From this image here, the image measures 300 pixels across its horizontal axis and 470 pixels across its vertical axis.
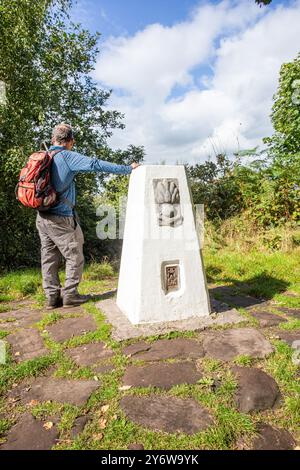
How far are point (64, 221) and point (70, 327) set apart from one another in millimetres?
1234

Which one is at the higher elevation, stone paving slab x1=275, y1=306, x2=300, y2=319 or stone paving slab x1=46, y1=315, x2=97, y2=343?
stone paving slab x1=46, y1=315, x2=97, y2=343

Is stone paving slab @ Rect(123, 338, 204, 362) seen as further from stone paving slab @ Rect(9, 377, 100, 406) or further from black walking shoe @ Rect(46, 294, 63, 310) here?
black walking shoe @ Rect(46, 294, 63, 310)

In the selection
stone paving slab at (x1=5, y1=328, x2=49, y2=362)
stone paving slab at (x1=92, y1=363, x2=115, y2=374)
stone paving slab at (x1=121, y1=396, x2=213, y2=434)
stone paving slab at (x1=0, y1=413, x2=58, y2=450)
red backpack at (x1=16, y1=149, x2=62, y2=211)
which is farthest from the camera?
red backpack at (x1=16, y1=149, x2=62, y2=211)

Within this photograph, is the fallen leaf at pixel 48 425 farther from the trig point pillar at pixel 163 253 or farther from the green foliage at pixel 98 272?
the green foliage at pixel 98 272

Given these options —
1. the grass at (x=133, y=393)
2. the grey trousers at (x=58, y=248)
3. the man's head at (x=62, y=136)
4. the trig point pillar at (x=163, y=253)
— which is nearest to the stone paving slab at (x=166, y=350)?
the grass at (x=133, y=393)

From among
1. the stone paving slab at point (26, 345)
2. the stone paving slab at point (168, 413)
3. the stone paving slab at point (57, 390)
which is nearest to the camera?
the stone paving slab at point (168, 413)

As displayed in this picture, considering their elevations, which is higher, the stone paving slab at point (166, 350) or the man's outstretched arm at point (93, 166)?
the man's outstretched arm at point (93, 166)

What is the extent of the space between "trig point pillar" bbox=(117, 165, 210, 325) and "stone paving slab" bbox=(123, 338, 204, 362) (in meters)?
0.37

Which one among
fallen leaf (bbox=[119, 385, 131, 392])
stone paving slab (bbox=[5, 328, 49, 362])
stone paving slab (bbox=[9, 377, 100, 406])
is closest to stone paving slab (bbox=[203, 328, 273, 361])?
fallen leaf (bbox=[119, 385, 131, 392])

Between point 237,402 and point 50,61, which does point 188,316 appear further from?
point 50,61

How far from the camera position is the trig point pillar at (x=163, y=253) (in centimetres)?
326

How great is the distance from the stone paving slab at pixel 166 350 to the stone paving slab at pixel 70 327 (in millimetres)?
638

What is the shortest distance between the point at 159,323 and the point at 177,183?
1493mm

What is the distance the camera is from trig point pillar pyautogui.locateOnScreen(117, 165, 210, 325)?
3.26m
